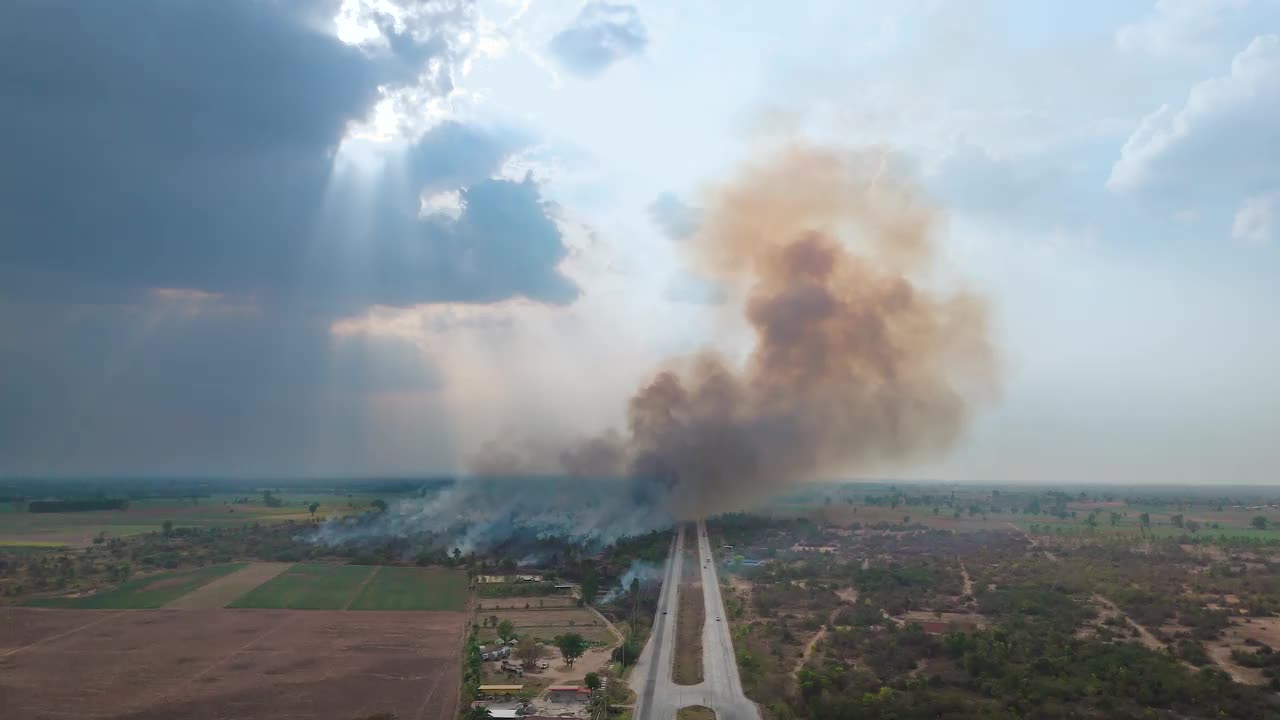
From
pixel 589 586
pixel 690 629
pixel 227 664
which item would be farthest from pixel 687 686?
pixel 227 664

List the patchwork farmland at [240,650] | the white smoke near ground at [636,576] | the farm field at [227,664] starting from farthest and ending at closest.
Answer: the white smoke near ground at [636,576], the patchwork farmland at [240,650], the farm field at [227,664]

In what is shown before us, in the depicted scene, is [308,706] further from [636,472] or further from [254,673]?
[636,472]

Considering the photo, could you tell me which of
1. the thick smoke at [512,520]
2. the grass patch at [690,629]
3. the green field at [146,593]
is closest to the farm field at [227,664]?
the green field at [146,593]

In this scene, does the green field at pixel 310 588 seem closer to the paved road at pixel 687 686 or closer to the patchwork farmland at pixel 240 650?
the patchwork farmland at pixel 240 650

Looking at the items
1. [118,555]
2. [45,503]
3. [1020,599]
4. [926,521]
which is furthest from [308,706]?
[45,503]

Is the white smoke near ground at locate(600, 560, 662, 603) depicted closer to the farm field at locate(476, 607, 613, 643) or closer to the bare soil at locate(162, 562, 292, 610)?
the farm field at locate(476, 607, 613, 643)

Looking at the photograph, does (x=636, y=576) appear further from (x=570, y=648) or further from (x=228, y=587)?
(x=228, y=587)

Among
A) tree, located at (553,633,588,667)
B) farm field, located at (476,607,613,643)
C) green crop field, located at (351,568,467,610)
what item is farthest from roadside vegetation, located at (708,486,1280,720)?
green crop field, located at (351,568,467,610)
